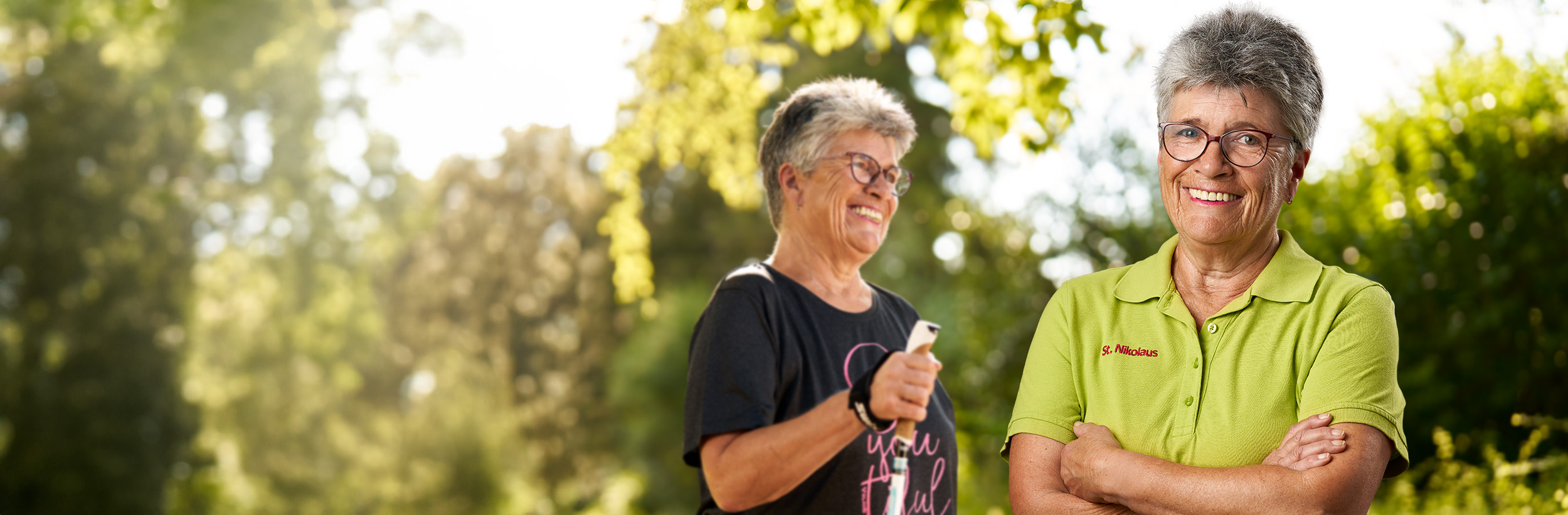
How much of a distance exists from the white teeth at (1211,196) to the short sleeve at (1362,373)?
24 centimetres

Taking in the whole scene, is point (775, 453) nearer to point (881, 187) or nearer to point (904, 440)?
point (904, 440)

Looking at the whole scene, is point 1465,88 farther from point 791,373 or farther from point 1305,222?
point 791,373

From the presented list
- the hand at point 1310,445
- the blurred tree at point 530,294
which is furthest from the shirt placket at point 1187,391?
the blurred tree at point 530,294

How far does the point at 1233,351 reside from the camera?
171 centimetres

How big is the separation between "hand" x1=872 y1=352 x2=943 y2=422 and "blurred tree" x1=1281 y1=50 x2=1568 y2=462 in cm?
582

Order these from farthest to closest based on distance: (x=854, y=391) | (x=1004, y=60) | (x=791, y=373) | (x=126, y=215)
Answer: (x=126, y=215) → (x=1004, y=60) → (x=791, y=373) → (x=854, y=391)

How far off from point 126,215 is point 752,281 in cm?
1889

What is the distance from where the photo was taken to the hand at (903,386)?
2.01 meters

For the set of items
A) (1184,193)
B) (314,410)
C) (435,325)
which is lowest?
(1184,193)

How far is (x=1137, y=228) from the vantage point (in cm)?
725

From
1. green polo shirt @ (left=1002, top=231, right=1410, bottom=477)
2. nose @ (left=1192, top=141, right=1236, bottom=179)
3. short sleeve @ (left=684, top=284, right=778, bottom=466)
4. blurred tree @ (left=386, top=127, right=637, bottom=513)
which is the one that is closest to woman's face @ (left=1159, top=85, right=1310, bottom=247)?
nose @ (left=1192, top=141, right=1236, bottom=179)

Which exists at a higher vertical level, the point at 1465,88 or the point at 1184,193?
the point at 1465,88

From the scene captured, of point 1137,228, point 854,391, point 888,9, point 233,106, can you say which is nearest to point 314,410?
point 233,106

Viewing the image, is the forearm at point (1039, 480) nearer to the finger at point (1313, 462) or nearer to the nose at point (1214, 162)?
the finger at point (1313, 462)
